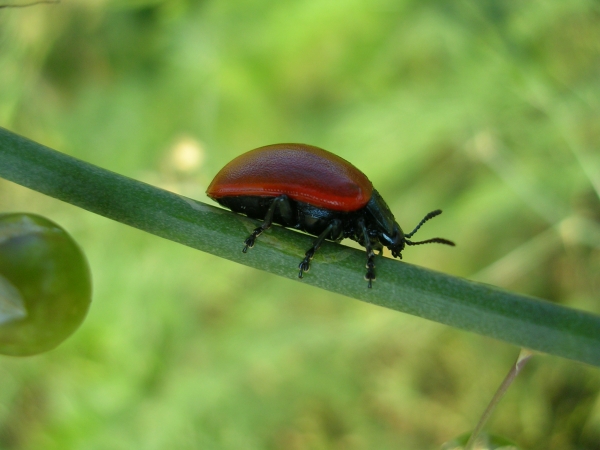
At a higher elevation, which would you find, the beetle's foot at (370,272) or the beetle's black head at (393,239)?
the beetle's foot at (370,272)

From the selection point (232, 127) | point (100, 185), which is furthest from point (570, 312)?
point (232, 127)

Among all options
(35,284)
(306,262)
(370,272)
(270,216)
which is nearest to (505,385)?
(370,272)

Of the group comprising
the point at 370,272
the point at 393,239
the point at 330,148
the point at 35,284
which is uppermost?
the point at 370,272

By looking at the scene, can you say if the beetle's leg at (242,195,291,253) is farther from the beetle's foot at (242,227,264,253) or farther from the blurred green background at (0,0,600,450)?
the blurred green background at (0,0,600,450)

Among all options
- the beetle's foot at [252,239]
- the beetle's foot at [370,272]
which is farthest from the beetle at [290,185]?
the beetle's foot at [370,272]

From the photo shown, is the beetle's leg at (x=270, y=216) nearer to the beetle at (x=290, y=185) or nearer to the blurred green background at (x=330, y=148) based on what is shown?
the beetle at (x=290, y=185)

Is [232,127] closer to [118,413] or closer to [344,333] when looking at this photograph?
[344,333]

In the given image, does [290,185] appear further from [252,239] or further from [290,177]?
[252,239]
